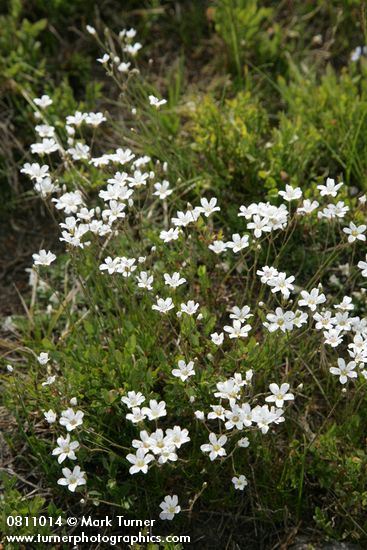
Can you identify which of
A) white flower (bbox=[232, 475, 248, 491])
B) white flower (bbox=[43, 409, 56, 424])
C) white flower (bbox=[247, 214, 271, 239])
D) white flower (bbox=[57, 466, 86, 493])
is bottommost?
white flower (bbox=[232, 475, 248, 491])

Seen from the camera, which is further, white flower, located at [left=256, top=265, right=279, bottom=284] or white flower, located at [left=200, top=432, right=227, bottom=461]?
white flower, located at [left=256, top=265, right=279, bottom=284]

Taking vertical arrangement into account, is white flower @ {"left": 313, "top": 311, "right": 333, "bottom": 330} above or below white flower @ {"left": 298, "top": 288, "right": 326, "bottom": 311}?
below

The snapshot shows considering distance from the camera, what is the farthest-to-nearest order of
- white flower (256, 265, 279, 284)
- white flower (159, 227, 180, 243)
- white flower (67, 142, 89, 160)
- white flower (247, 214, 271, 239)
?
white flower (67, 142, 89, 160)
white flower (159, 227, 180, 243)
white flower (247, 214, 271, 239)
white flower (256, 265, 279, 284)

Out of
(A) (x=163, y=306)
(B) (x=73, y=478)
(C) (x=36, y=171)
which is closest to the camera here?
(B) (x=73, y=478)

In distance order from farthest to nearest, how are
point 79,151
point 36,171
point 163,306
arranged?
point 79,151, point 36,171, point 163,306

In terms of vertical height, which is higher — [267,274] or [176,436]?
[267,274]

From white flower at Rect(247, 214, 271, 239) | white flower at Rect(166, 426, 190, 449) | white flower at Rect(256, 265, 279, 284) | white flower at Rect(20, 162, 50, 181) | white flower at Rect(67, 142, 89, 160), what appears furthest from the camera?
white flower at Rect(67, 142, 89, 160)

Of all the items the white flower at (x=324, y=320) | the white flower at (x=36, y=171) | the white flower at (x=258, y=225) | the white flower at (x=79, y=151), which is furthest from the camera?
the white flower at (x=79, y=151)

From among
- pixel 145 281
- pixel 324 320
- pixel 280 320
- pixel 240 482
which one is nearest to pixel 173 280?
pixel 145 281

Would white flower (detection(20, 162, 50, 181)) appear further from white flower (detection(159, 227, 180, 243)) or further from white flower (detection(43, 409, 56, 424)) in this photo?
white flower (detection(43, 409, 56, 424))

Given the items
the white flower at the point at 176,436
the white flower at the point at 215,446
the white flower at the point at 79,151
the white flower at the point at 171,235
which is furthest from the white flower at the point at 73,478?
the white flower at the point at 79,151

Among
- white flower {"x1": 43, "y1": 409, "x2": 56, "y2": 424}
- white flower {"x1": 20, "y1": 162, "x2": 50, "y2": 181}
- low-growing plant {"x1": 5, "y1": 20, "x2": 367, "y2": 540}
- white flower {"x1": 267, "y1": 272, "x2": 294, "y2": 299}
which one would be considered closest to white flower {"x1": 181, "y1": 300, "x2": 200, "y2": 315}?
low-growing plant {"x1": 5, "y1": 20, "x2": 367, "y2": 540}

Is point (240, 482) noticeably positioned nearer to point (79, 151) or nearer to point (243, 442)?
point (243, 442)

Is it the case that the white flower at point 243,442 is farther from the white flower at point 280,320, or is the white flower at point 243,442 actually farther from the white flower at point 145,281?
the white flower at point 145,281
